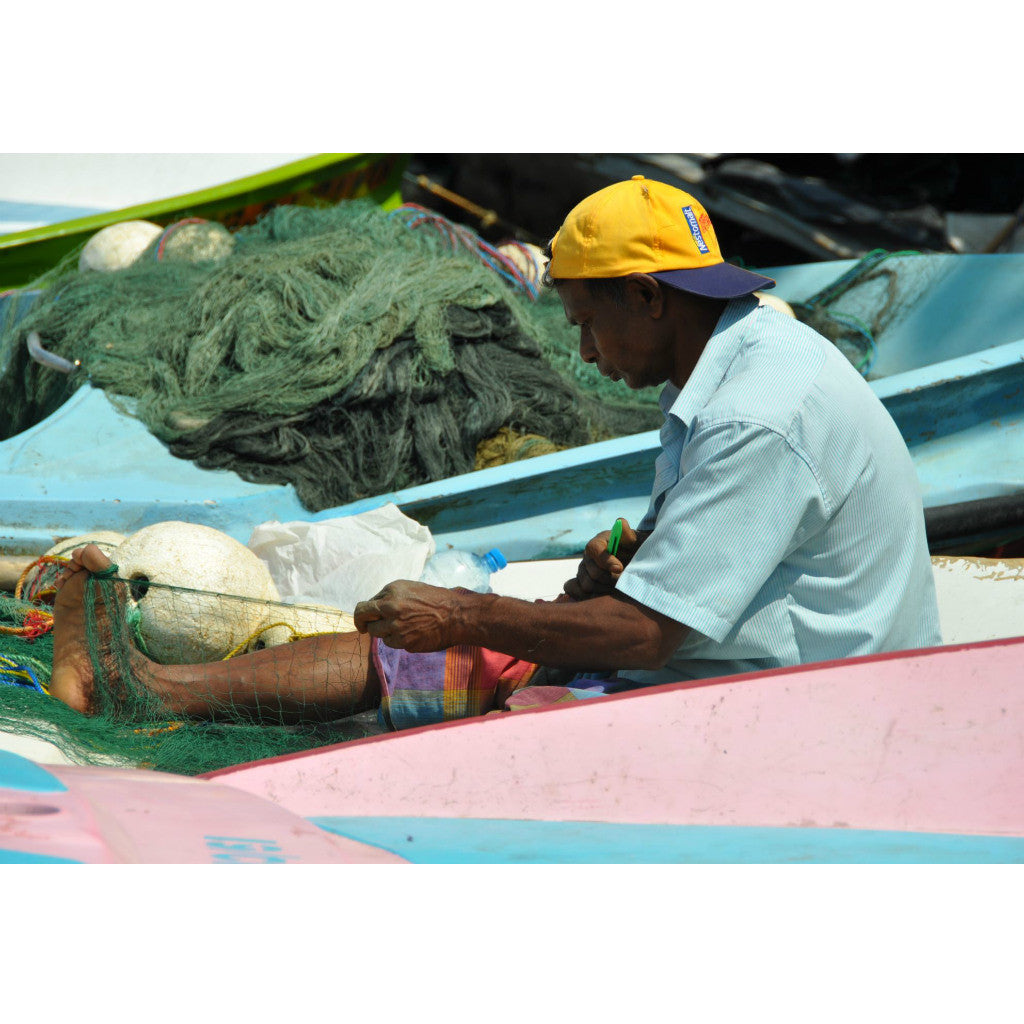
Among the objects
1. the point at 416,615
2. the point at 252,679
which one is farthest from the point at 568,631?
the point at 252,679

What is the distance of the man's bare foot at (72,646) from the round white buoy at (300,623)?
18.1 inches

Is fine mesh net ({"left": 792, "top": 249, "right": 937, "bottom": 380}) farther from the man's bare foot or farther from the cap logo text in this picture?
the man's bare foot

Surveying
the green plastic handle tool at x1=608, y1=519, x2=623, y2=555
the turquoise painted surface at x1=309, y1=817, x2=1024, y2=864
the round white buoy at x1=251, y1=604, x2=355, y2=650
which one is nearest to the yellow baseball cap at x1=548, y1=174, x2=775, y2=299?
the green plastic handle tool at x1=608, y1=519, x2=623, y2=555

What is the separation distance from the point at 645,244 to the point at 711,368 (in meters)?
0.28

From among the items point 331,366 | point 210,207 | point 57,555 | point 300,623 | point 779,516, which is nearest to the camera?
point 779,516

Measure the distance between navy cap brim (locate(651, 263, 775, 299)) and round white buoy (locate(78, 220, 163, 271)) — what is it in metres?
4.21

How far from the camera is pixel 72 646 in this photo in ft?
9.02

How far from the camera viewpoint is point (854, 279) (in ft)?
18.4

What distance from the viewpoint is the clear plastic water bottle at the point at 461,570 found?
11.0 ft

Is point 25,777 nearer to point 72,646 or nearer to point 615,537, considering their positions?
point 72,646

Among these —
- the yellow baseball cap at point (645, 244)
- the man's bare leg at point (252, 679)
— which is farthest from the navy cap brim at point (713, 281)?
the man's bare leg at point (252, 679)

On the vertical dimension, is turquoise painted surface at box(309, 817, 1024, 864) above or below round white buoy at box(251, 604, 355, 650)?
below

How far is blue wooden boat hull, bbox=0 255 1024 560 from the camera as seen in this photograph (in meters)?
3.87

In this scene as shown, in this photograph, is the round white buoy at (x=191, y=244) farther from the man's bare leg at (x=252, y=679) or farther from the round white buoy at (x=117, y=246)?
the man's bare leg at (x=252, y=679)
